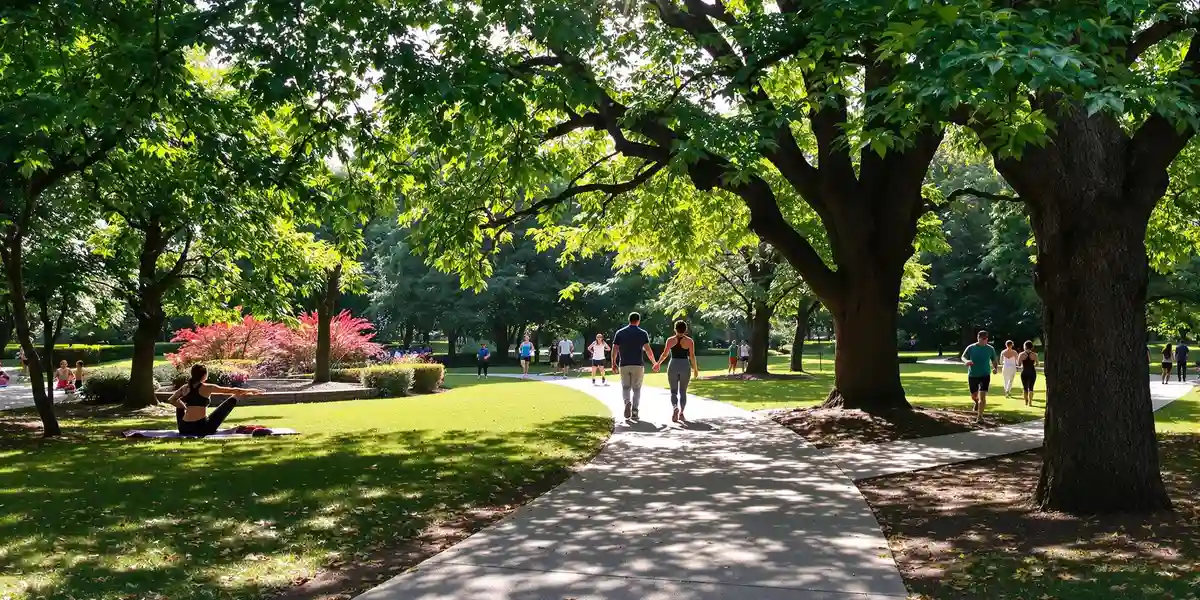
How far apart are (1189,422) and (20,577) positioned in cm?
1649

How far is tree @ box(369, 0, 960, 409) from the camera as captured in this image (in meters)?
8.63

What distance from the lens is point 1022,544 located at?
6332 mm

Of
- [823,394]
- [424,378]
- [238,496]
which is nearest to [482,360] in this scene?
[424,378]

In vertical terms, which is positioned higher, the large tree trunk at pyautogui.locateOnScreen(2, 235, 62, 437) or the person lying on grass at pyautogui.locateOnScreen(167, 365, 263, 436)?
the large tree trunk at pyautogui.locateOnScreen(2, 235, 62, 437)

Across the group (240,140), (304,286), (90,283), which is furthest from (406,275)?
(240,140)

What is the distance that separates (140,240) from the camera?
714 inches

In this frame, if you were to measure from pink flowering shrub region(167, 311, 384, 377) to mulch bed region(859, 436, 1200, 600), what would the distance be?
24.3 metres

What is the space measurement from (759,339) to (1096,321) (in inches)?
1071

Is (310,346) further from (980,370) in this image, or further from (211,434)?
(980,370)

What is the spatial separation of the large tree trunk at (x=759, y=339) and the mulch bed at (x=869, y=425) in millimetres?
18220

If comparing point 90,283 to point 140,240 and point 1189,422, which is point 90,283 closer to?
point 140,240

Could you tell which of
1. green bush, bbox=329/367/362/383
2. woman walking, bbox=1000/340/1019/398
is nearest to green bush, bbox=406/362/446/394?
green bush, bbox=329/367/362/383

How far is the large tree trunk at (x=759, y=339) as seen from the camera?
33.3 meters

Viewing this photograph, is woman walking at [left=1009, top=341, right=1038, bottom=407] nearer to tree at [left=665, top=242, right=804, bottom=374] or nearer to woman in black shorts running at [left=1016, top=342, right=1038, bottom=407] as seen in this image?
woman in black shorts running at [left=1016, top=342, right=1038, bottom=407]
